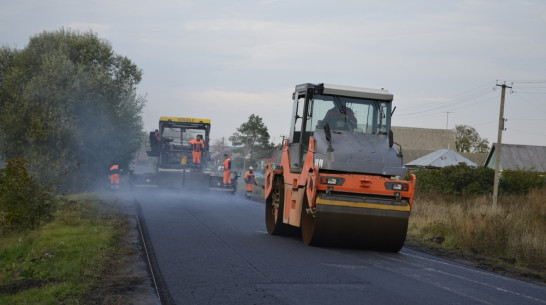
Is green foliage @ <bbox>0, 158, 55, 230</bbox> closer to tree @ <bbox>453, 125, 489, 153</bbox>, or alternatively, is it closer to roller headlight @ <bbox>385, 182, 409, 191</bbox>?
roller headlight @ <bbox>385, 182, 409, 191</bbox>

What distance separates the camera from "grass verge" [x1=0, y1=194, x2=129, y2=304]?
7855 mm

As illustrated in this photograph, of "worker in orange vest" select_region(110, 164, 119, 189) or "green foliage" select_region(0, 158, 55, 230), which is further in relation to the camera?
"worker in orange vest" select_region(110, 164, 119, 189)

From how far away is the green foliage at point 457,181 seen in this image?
99.8 ft

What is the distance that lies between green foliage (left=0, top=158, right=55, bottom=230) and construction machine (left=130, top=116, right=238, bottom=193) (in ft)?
41.2

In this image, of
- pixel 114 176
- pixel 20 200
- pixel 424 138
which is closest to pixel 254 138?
pixel 424 138

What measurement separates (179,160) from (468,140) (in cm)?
6693

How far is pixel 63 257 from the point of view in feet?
36.5

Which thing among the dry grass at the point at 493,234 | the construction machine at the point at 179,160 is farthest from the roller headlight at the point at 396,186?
the construction machine at the point at 179,160

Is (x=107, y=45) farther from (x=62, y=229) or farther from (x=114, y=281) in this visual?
(x=114, y=281)

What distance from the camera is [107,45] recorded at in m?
36.0

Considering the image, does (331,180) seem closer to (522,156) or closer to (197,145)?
(197,145)

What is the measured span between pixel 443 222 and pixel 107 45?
24.7m

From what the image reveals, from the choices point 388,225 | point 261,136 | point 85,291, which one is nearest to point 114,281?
point 85,291

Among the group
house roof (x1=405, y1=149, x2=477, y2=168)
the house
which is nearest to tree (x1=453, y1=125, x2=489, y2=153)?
the house
